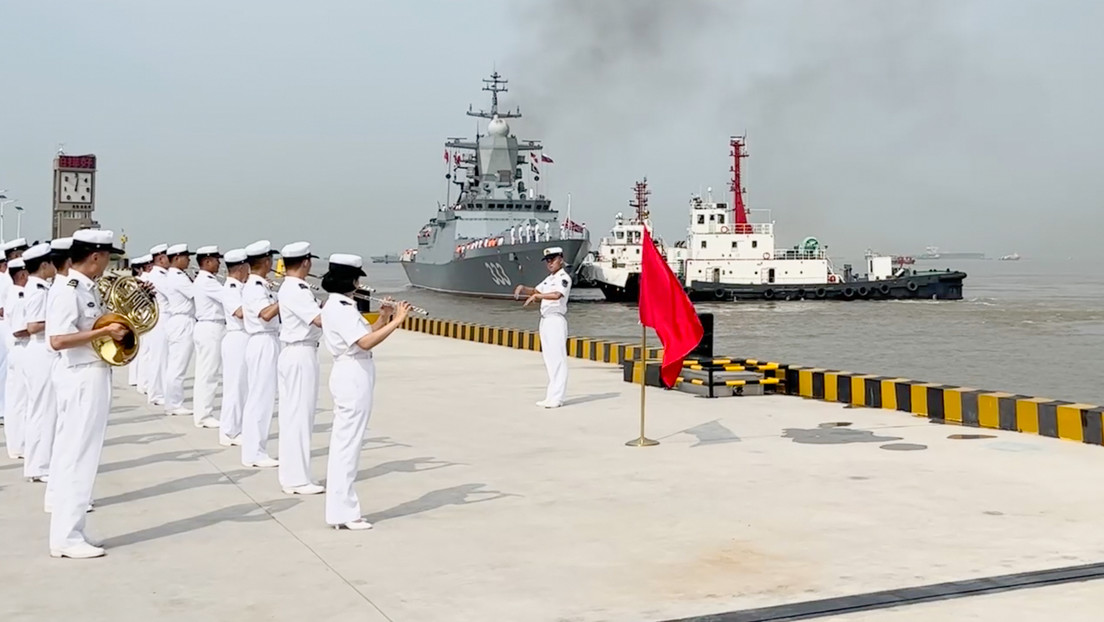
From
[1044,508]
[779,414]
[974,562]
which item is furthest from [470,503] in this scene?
[779,414]

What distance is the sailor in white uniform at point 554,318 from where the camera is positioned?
39.2 ft

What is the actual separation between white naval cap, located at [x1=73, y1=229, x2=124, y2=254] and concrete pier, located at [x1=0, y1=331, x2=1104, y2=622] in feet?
5.34

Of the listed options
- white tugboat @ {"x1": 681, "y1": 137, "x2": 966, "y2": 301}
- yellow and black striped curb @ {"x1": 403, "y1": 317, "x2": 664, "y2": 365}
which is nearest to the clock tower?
white tugboat @ {"x1": 681, "y1": 137, "x2": 966, "y2": 301}

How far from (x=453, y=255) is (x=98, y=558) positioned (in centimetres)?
6267

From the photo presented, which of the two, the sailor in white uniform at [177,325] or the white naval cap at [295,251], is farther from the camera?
the sailor in white uniform at [177,325]

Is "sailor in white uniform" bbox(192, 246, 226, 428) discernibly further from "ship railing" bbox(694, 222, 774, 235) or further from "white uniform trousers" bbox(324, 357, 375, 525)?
"ship railing" bbox(694, 222, 774, 235)

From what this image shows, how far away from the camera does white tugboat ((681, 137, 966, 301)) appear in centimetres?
5641

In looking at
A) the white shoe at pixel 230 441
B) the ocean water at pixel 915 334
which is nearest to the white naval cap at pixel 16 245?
the white shoe at pixel 230 441

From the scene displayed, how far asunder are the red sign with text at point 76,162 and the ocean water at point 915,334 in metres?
20.1

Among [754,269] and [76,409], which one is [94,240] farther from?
[754,269]

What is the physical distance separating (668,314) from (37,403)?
513cm

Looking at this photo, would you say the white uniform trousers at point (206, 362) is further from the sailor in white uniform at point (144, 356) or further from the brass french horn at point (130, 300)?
the brass french horn at point (130, 300)

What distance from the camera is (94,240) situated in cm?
619

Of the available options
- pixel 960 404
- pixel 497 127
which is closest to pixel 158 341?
pixel 960 404
